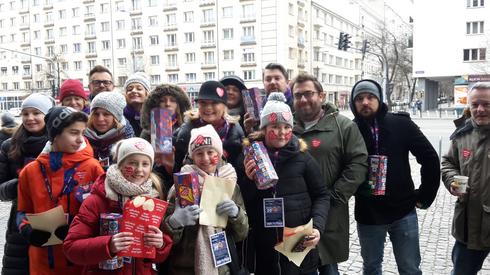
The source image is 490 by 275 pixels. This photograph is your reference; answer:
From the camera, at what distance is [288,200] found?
11.2 feet

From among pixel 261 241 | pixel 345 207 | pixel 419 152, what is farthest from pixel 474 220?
pixel 261 241

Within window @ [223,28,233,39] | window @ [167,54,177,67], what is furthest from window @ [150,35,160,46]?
window @ [223,28,233,39]

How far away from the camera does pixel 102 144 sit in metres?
3.81

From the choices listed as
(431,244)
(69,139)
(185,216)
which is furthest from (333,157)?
(431,244)

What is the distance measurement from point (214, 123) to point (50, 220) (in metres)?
1.61

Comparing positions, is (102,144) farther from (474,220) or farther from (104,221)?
(474,220)

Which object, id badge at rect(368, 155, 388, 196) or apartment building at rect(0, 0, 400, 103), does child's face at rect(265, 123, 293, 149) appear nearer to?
id badge at rect(368, 155, 388, 196)

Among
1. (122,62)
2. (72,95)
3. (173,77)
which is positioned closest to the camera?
(72,95)

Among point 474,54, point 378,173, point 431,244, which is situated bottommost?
point 431,244

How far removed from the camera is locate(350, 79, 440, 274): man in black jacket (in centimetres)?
401

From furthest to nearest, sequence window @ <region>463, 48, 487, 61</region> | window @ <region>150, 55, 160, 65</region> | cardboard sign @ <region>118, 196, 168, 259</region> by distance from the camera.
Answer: window @ <region>150, 55, 160, 65</region>
window @ <region>463, 48, 487, 61</region>
cardboard sign @ <region>118, 196, 168, 259</region>

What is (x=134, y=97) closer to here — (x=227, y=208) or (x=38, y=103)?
(x=38, y=103)

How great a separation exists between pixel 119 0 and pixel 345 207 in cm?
6266

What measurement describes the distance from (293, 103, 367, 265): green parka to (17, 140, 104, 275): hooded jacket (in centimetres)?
196
